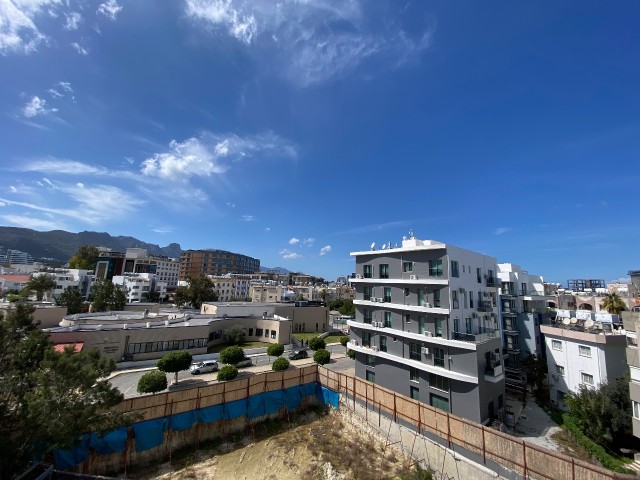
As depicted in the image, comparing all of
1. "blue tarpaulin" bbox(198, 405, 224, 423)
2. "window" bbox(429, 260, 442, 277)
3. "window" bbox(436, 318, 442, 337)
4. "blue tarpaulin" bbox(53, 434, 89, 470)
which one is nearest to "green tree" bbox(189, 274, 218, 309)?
"blue tarpaulin" bbox(198, 405, 224, 423)

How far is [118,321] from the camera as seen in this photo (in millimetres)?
43500

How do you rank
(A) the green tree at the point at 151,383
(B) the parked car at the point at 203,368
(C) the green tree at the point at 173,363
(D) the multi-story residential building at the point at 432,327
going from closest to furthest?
(D) the multi-story residential building at the point at 432,327 < (A) the green tree at the point at 151,383 < (C) the green tree at the point at 173,363 < (B) the parked car at the point at 203,368

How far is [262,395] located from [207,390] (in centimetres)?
442

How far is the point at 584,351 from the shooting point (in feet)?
89.4

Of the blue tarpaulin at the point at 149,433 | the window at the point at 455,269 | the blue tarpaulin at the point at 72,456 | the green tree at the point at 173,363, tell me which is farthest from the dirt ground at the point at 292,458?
the window at the point at 455,269

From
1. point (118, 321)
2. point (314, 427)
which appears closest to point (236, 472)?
point (314, 427)

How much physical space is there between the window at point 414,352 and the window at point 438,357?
55.5 inches

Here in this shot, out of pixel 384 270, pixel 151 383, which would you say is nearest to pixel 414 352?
pixel 384 270

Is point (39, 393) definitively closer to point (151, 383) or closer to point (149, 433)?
point (149, 433)

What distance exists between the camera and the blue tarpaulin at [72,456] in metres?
16.9

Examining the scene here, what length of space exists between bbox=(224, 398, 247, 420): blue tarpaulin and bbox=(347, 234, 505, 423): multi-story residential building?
41.6 feet

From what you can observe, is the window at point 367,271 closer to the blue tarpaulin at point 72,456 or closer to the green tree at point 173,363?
the green tree at point 173,363

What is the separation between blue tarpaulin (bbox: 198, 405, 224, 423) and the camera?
21562 millimetres

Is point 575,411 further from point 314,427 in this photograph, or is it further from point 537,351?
point 314,427
